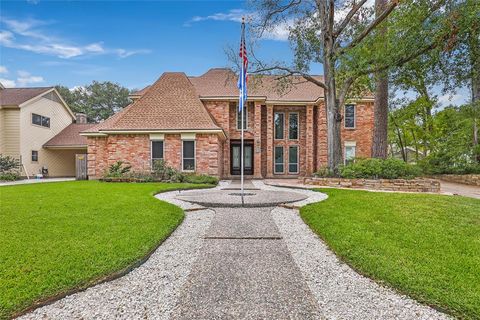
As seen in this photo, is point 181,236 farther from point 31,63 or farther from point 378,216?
point 31,63

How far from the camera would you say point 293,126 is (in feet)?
64.7

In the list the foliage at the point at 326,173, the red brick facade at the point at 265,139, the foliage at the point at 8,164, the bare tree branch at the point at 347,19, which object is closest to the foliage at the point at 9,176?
the foliage at the point at 8,164

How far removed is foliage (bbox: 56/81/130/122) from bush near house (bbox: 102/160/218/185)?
27908 millimetres

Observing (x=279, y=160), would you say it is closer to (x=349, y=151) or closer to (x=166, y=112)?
(x=349, y=151)

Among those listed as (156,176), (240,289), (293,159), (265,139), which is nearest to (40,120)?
(156,176)

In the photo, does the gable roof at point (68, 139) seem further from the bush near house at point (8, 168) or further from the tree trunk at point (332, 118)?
the tree trunk at point (332, 118)

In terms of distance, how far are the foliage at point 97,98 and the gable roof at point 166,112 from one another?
25.5 meters

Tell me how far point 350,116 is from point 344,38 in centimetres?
643

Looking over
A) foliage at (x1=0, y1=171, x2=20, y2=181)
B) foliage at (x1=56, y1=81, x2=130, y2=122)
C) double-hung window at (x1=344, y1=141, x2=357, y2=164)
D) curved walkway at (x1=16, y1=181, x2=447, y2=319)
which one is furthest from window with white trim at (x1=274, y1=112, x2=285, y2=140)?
foliage at (x1=56, y1=81, x2=130, y2=122)

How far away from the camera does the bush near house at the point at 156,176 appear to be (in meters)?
14.5

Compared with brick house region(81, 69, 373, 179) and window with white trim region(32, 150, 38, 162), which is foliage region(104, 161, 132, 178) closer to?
brick house region(81, 69, 373, 179)

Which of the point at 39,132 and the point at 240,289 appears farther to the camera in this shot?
the point at 39,132

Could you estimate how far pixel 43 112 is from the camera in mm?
21266

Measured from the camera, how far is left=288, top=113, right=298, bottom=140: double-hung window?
19.7 meters
